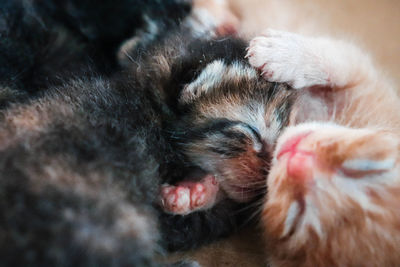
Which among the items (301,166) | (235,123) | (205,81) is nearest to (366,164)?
(301,166)

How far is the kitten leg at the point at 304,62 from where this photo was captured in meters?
1.35

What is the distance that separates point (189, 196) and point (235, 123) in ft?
0.75

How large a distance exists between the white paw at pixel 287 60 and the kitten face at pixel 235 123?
0.10ft

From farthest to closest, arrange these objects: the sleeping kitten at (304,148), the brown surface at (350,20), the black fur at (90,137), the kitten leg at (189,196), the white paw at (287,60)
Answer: the brown surface at (350,20), the white paw at (287,60), the kitten leg at (189,196), the sleeping kitten at (304,148), the black fur at (90,137)

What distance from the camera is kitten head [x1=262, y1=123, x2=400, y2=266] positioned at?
1034 millimetres

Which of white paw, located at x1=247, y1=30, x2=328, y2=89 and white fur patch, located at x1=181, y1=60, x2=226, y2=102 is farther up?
white fur patch, located at x1=181, y1=60, x2=226, y2=102

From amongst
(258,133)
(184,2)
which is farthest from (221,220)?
(184,2)

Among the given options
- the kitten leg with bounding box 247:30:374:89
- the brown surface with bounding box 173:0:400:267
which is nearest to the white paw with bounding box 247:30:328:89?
the kitten leg with bounding box 247:30:374:89

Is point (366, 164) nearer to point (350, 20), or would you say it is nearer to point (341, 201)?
point (341, 201)

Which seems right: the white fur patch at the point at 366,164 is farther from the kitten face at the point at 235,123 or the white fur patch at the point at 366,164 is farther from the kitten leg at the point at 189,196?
the kitten leg at the point at 189,196

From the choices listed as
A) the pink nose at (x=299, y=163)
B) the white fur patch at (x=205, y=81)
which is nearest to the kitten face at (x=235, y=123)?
the white fur patch at (x=205, y=81)

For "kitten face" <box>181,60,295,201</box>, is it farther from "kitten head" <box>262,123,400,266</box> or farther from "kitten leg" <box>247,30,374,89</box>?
"kitten head" <box>262,123,400,266</box>

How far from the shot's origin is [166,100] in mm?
1352

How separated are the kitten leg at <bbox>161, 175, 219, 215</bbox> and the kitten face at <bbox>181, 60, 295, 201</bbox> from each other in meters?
0.05
